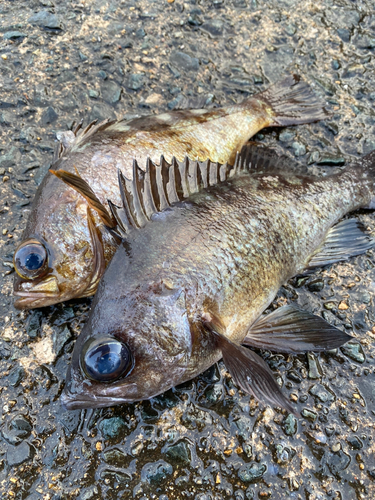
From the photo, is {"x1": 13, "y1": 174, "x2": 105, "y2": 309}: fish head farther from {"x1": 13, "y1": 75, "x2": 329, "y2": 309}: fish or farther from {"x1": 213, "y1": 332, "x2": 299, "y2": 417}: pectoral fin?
{"x1": 213, "y1": 332, "x2": 299, "y2": 417}: pectoral fin

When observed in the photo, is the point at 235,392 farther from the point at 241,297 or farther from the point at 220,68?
the point at 220,68

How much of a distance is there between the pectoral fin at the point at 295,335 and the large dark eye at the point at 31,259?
5.09 feet

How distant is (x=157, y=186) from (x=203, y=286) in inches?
30.5

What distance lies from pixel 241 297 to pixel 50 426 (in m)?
1.58

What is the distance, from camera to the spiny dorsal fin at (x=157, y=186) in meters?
2.58

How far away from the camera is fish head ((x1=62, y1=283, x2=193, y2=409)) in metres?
2.21

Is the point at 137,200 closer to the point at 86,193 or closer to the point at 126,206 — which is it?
the point at 126,206

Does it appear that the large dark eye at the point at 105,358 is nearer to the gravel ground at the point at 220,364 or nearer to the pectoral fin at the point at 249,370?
the pectoral fin at the point at 249,370

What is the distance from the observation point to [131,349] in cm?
226

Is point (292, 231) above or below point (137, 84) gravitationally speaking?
below

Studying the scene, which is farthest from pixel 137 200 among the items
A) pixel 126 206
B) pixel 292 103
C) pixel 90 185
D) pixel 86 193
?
pixel 292 103

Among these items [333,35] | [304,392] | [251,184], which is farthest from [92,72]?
[304,392]

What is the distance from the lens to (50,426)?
8.93 ft

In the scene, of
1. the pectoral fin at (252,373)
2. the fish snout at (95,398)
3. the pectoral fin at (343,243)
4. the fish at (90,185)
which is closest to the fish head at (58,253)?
the fish at (90,185)
